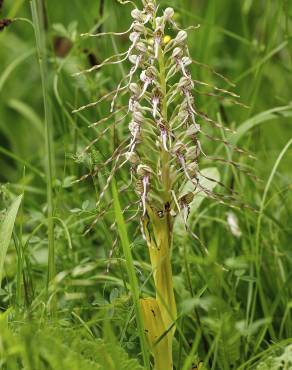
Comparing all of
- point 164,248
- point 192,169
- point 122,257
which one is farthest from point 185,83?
point 122,257

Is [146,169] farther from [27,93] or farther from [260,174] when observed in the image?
[27,93]

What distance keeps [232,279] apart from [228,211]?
48 centimetres

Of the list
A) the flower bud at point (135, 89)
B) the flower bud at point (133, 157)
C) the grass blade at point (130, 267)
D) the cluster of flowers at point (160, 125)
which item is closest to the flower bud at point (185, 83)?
the cluster of flowers at point (160, 125)

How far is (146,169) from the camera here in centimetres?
230

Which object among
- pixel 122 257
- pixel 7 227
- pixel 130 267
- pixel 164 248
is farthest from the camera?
pixel 122 257

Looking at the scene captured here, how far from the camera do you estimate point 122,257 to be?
2900 millimetres

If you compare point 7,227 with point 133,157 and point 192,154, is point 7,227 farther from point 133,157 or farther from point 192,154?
point 192,154

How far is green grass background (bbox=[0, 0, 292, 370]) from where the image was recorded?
2262 mm

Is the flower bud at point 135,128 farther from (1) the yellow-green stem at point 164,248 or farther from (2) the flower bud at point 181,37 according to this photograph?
(2) the flower bud at point 181,37

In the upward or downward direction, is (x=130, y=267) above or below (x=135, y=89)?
below

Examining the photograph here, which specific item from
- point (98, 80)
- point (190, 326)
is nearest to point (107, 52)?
point (98, 80)

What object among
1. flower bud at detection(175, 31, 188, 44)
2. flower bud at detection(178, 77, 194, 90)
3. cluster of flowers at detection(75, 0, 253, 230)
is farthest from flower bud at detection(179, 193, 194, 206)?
flower bud at detection(175, 31, 188, 44)

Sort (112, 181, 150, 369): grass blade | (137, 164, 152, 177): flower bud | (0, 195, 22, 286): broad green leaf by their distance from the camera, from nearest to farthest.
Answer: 1. (112, 181, 150, 369): grass blade
2. (137, 164, 152, 177): flower bud
3. (0, 195, 22, 286): broad green leaf

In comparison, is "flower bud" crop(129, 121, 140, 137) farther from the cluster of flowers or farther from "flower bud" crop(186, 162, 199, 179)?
"flower bud" crop(186, 162, 199, 179)
